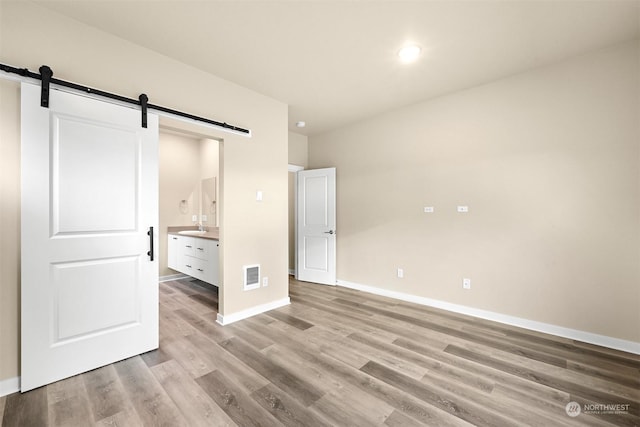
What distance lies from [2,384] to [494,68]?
16.0 feet

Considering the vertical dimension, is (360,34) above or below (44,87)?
above

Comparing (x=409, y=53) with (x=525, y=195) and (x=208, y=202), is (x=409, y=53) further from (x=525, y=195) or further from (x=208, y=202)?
(x=208, y=202)

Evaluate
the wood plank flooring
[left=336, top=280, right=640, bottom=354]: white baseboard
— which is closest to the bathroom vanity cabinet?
the wood plank flooring

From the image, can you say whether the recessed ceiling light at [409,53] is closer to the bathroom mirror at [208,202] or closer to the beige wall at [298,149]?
the beige wall at [298,149]

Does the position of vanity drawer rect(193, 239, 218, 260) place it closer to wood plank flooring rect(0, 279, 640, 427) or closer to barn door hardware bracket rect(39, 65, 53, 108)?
wood plank flooring rect(0, 279, 640, 427)

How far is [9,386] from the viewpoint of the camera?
1.86 m

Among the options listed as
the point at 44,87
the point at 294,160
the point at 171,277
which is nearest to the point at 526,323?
the point at 294,160

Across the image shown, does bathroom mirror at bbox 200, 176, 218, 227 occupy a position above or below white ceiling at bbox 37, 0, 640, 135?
below

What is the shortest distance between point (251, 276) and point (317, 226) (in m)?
1.84

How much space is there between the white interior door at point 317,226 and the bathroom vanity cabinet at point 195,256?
1.66m

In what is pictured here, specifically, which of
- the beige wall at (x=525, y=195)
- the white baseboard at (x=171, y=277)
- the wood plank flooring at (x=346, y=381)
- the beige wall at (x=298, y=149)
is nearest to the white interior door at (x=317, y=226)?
the beige wall at (x=298, y=149)

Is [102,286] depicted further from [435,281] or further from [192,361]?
[435,281]

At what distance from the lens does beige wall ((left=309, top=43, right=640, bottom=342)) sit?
2.50 metres

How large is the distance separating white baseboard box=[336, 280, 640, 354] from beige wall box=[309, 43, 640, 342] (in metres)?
0.05
